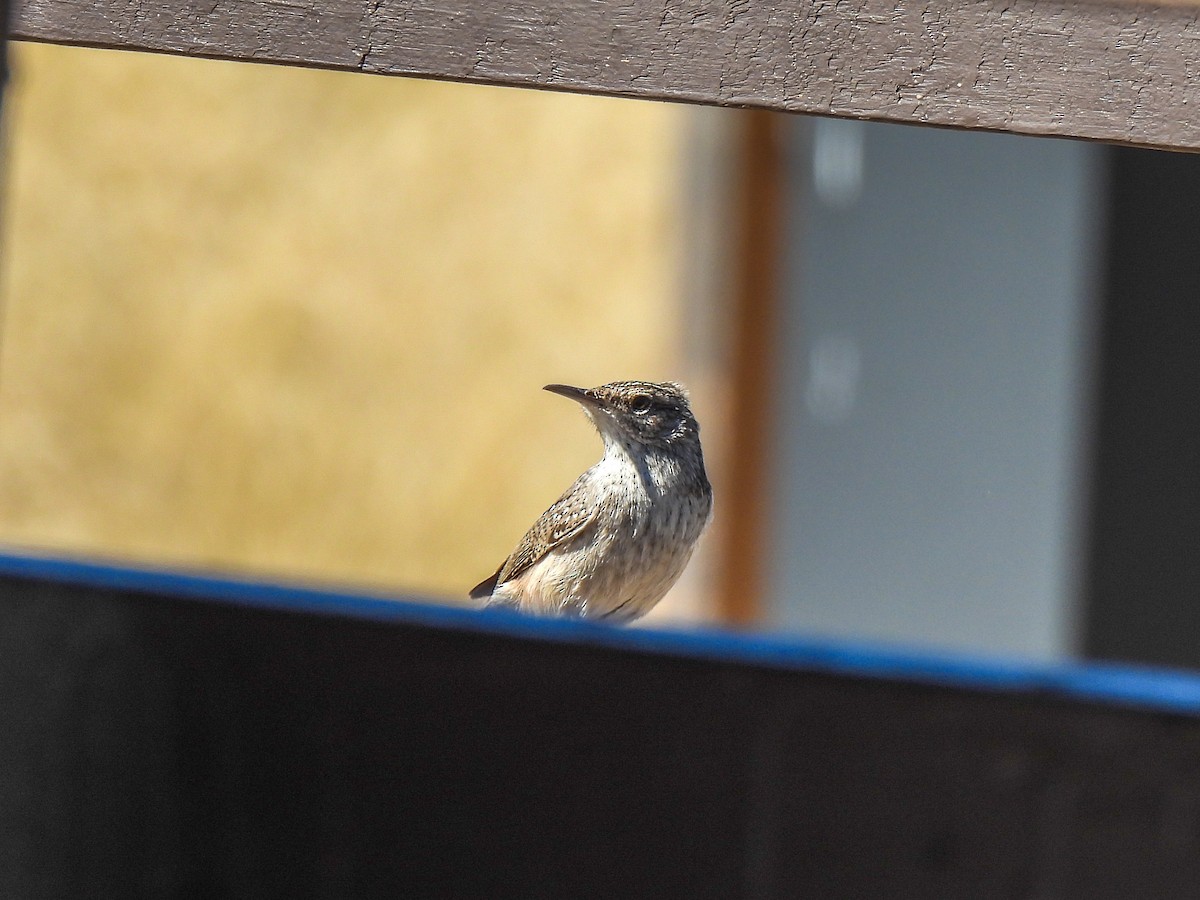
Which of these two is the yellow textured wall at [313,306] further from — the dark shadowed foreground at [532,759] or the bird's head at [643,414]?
the dark shadowed foreground at [532,759]

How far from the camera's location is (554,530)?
3508 millimetres

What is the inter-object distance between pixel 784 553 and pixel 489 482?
5.40 feet

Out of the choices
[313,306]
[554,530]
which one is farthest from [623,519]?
[313,306]

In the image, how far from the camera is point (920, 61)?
7.49 feet

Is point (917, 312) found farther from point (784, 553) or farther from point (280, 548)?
point (280, 548)

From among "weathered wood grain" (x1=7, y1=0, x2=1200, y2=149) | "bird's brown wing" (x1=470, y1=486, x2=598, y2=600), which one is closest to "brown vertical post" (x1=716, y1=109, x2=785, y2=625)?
"bird's brown wing" (x1=470, y1=486, x2=598, y2=600)

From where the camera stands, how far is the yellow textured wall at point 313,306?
7.86 meters

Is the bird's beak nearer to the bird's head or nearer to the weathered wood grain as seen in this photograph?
the bird's head

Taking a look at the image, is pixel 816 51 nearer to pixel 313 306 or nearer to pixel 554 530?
pixel 554 530

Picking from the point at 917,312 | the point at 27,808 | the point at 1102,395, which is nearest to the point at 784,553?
the point at 917,312

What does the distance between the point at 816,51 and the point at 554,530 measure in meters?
1.51

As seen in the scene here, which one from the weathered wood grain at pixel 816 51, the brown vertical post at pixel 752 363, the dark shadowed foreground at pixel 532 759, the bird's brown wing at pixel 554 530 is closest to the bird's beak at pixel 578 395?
the bird's brown wing at pixel 554 530

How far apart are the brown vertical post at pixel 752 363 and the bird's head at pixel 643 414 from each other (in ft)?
14.2

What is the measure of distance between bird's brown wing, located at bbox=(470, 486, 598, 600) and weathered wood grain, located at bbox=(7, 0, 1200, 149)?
4.35ft
